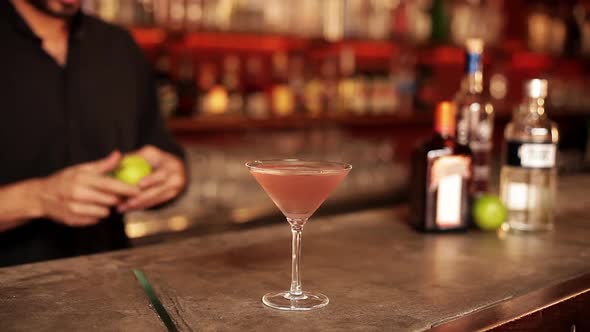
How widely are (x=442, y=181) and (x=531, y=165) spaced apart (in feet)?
0.74

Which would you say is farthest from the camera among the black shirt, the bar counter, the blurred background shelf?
the blurred background shelf

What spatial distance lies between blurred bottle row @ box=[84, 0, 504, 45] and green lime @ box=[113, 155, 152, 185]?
5.07 ft

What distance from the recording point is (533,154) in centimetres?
167

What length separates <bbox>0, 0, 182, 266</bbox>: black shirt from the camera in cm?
189

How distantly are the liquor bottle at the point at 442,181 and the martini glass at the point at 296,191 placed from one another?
20.2 inches

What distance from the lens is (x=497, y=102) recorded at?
213 inches

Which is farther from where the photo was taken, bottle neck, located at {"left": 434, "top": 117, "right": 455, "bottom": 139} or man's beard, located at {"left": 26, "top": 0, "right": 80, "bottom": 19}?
man's beard, located at {"left": 26, "top": 0, "right": 80, "bottom": 19}

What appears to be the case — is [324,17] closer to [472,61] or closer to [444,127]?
[472,61]

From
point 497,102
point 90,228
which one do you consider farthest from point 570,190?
point 497,102

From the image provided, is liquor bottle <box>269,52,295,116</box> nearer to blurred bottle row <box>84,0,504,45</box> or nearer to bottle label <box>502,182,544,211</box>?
blurred bottle row <box>84,0,504,45</box>

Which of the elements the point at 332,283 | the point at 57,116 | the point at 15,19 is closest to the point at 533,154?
the point at 332,283

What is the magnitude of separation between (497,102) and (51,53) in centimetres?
403

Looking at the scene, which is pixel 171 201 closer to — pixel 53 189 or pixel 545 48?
pixel 53 189

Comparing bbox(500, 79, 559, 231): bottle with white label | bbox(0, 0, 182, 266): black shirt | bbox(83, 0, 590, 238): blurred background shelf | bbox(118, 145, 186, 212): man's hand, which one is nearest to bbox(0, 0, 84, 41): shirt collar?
bbox(0, 0, 182, 266): black shirt
